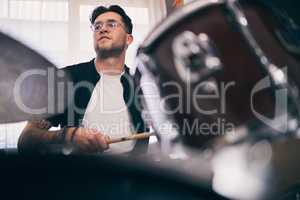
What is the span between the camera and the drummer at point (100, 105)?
63.9 inches

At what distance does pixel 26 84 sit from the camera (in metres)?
1.62

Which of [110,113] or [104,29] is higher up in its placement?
[104,29]

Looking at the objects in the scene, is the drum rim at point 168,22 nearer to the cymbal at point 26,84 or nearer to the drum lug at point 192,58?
the drum lug at point 192,58

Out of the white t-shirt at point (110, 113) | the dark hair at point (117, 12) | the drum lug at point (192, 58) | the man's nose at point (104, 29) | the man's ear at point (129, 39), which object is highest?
the dark hair at point (117, 12)

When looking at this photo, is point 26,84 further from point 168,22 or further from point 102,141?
point 168,22

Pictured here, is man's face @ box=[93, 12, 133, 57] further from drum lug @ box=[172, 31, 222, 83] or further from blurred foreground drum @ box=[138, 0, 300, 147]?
drum lug @ box=[172, 31, 222, 83]

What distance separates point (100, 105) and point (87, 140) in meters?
0.14

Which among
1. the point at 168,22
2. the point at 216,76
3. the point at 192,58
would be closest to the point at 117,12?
the point at 168,22

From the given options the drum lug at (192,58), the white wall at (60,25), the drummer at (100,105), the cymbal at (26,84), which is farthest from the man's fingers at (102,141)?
the drum lug at (192,58)

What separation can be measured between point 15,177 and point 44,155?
139 millimetres

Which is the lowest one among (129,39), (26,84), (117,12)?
(26,84)

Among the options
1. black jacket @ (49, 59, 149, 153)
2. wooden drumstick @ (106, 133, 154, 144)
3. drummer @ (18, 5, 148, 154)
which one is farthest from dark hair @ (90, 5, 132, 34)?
wooden drumstick @ (106, 133, 154, 144)

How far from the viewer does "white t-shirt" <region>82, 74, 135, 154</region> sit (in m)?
1.64

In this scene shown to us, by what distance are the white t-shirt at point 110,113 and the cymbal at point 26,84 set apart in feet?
0.37
